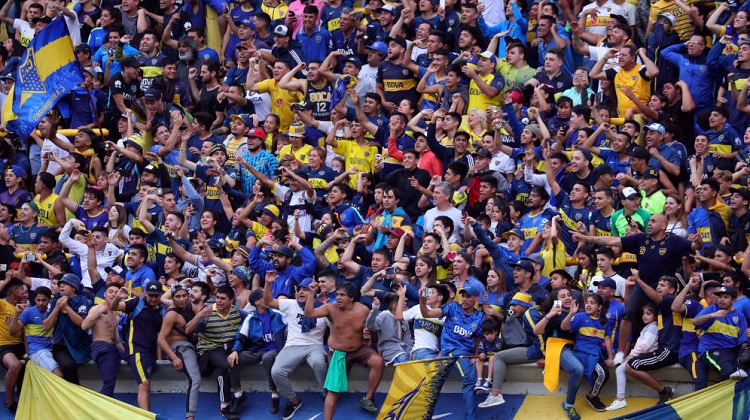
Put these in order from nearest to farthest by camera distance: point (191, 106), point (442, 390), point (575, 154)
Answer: point (442, 390) < point (575, 154) < point (191, 106)

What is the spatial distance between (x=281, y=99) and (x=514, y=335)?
22.4ft

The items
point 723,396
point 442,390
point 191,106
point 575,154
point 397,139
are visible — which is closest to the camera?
point 723,396

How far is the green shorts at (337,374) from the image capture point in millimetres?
18219

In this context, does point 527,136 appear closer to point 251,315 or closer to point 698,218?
point 698,218

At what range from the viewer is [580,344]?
17.4m

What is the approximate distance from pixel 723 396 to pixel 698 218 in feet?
9.13

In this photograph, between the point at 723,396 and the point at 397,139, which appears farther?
the point at 397,139

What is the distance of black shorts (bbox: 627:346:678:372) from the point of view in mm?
17203

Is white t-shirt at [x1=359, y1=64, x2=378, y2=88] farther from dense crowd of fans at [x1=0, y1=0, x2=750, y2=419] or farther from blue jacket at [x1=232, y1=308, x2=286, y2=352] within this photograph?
blue jacket at [x1=232, y1=308, x2=286, y2=352]

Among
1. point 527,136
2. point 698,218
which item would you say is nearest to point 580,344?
point 698,218

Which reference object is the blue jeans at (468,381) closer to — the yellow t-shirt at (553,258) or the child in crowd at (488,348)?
the child in crowd at (488,348)

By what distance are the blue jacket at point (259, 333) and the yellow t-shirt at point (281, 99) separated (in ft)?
16.7

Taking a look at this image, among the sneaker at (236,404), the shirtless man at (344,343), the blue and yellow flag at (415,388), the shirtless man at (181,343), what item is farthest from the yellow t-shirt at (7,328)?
the blue and yellow flag at (415,388)

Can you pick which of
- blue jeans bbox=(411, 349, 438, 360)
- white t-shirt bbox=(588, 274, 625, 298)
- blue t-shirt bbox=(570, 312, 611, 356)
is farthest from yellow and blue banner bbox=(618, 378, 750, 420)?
blue jeans bbox=(411, 349, 438, 360)
